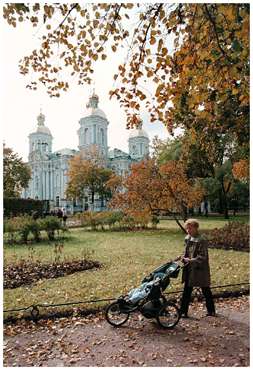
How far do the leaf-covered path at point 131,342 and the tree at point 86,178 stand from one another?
2741 cm

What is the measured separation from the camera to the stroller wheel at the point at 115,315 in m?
3.93

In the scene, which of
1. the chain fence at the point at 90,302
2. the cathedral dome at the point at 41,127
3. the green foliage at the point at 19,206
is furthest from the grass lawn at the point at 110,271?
the cathedral dome at the point at 41,127

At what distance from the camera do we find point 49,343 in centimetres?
359

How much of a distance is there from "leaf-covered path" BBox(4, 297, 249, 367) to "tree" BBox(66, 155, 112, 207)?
27406 mm

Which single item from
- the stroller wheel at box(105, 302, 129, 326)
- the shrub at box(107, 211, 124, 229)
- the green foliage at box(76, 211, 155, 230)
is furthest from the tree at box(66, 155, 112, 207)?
the stroller wheel at box(105, 302, 129, 326)

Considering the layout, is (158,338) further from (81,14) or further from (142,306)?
(81,14)

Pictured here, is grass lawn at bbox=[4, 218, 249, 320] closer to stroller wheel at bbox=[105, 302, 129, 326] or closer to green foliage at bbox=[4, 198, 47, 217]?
stroller wheel at bbox=[105, 302, 129, 326]

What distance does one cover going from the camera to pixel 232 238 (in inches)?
405

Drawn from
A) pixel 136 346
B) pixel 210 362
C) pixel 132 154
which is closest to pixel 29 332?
pixel 136 346

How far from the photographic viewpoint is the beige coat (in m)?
4.08

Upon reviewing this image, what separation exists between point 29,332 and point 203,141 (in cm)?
696

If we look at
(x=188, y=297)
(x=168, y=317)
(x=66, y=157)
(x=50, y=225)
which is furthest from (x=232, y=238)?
(x=66, y=157)

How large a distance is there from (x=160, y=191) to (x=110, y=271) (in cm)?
745

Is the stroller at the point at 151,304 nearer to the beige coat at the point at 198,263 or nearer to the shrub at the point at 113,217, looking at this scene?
the beige coat at the point at 198,263
